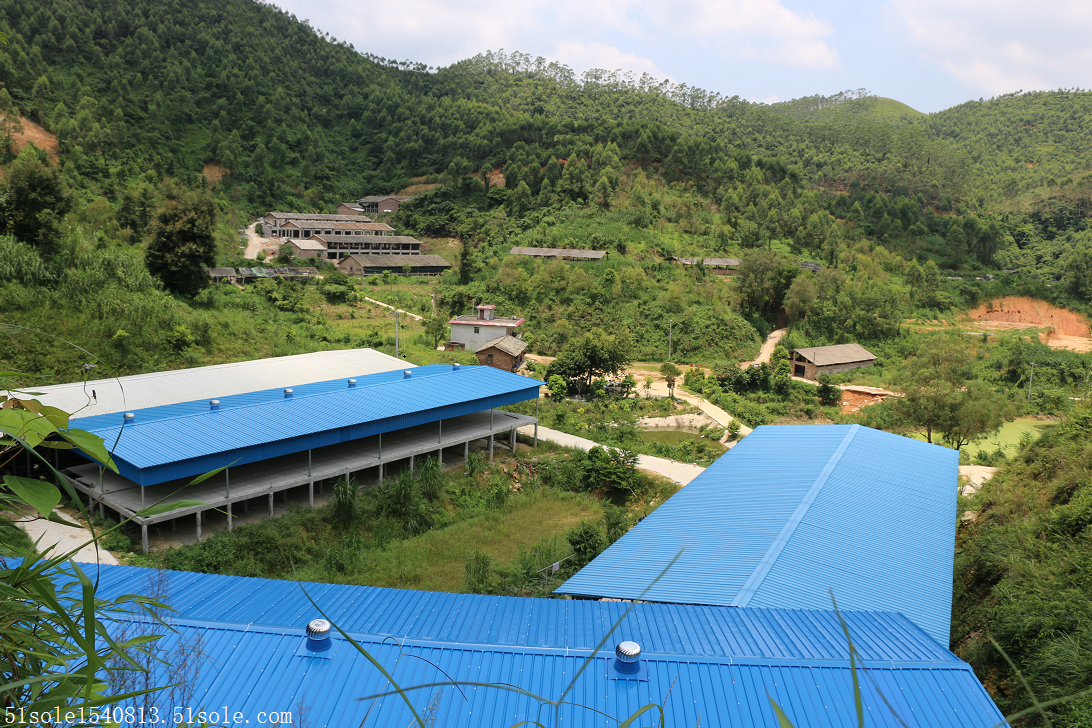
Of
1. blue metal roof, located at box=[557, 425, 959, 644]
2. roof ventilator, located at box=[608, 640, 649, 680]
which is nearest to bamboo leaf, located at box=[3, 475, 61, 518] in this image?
roof ventilator, located at box=[608, 640, 649, 680]

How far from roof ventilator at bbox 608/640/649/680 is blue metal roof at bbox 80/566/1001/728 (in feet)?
0.21

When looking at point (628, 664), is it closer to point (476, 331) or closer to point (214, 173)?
point (476, 331)

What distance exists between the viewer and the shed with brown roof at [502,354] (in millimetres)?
29172

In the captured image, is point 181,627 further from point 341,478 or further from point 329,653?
point 341,478

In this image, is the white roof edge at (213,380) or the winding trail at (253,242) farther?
the winding trail at (253,242)

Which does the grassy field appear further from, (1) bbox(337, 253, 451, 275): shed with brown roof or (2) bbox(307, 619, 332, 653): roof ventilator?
(1) bbox(337, 253, 451, 275): shed with brown roof

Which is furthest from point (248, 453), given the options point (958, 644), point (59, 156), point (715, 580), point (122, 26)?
point (122, 26)

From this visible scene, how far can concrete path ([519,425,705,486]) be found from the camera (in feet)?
59.3

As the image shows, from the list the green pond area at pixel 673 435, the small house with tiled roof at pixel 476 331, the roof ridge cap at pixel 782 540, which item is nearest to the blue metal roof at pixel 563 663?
the roof ridge cap at pixel 782 540

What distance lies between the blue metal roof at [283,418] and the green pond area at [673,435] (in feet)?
17.1

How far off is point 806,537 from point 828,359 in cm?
2530

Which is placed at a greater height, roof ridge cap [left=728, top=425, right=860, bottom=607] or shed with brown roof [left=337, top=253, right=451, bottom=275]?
shed with brown roof [left=337, top=253, right=451, bottom=275]

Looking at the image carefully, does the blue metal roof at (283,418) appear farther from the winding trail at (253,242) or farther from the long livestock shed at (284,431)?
the winding trail at (253,242)

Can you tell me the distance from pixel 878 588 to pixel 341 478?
36.5ft
